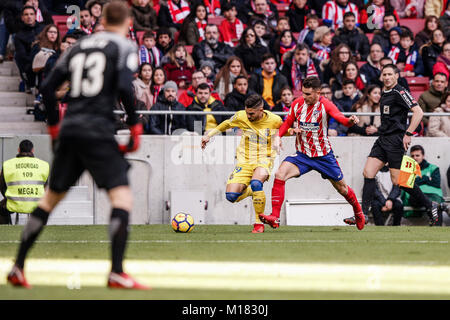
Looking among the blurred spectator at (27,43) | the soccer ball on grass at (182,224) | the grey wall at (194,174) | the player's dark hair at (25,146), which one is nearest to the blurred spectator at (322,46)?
the grey wall at (194,174)

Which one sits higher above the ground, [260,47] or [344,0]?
[344,0]

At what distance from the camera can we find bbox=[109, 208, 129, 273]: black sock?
19.7 ft

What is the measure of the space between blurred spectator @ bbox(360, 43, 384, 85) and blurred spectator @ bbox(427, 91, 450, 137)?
1637 millimetres

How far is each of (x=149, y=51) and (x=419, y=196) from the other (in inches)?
235

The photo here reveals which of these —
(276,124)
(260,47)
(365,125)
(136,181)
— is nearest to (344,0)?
(260,47)

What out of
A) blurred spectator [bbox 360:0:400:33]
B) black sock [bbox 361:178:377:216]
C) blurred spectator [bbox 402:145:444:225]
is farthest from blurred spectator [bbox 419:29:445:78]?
black sock [bbox 361:178:377:216]

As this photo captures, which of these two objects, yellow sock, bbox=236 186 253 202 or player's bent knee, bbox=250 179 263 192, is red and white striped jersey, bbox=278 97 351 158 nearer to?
player's bent knee, bbox=250 179 263 192

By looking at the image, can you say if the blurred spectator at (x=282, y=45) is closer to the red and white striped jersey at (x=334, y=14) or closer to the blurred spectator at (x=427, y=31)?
the red and white striped jersey at (x=334, y=14)

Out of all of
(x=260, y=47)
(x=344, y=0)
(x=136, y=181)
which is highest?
(x=344, y=0)

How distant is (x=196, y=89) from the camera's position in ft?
52.0
